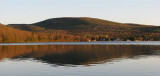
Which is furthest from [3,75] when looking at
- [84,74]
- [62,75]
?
[84,74]

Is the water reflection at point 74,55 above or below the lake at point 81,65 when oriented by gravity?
below

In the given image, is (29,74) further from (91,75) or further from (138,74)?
(138,74)

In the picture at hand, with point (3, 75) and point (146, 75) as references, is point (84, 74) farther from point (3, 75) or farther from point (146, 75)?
point (3, 75)

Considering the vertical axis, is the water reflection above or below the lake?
below

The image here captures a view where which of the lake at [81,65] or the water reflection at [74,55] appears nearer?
the lake at [81,65]

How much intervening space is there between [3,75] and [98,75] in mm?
10051

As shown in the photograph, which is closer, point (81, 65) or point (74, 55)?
point (81, 65)

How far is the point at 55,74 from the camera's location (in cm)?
3266

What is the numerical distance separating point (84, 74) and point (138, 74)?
5.69 metres

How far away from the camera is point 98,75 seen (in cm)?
3175

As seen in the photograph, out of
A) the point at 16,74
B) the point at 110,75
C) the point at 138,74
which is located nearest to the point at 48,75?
the point at 16,74

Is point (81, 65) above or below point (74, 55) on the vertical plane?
above

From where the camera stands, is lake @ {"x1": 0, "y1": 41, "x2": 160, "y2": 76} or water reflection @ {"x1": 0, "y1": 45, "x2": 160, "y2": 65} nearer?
lake @ {"x1": 0, "y1": 41, "x2": 160, "y2": 76}

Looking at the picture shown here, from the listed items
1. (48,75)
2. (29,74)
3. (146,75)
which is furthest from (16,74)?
(146,75)
